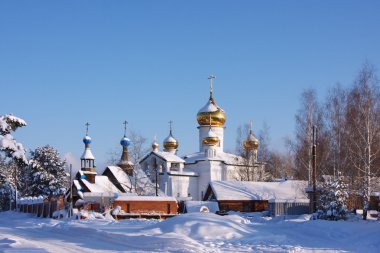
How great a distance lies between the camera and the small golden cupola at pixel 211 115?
209 ft

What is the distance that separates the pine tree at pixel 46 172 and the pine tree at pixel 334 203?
3963 cm

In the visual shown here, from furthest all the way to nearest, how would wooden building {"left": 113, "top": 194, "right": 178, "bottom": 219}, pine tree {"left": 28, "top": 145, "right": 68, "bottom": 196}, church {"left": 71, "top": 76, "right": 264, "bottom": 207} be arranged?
pine tree {"left": 28, "top": 145, "right": 68, "bottom": 196}
church {"left": 71, "top": 76, "right": 264, "bottom": 207}
wooden building {"left": 113, "top": 194, "right": 178, "bottom": 219}

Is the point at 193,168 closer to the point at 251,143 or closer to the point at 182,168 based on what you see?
the point at 182,168

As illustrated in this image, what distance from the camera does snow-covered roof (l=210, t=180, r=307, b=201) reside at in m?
47.6

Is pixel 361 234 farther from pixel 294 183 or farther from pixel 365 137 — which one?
pixel 294 183

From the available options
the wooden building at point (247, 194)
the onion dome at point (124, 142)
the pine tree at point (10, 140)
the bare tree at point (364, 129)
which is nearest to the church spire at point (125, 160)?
the onion dome at point (124, 142)

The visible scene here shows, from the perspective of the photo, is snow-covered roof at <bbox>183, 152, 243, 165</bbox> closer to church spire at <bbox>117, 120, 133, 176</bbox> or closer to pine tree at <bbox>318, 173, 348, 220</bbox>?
church spire at <bbox>117, 120, 133, 176</bbox>

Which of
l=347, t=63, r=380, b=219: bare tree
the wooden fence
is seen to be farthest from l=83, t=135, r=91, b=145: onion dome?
l=347, t=63, r=380, b=219: bare tree

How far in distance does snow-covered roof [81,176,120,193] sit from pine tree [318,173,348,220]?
92.6ft

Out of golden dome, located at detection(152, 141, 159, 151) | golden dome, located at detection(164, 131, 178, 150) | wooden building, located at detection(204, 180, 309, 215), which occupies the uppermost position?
golden dome, located at detection(164, 131, 178, 150)

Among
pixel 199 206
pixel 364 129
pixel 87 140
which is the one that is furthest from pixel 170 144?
pixel 364 129

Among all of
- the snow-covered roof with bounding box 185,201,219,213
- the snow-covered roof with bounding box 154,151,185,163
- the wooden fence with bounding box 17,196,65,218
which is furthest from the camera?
the snow-covered roof with bounding box 154,151,185,163

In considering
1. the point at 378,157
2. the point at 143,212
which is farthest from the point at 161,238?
the point at 143,212

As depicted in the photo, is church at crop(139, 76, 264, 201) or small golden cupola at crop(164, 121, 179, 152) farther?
small golden cupola at crop(164, 121, 179, 152)
